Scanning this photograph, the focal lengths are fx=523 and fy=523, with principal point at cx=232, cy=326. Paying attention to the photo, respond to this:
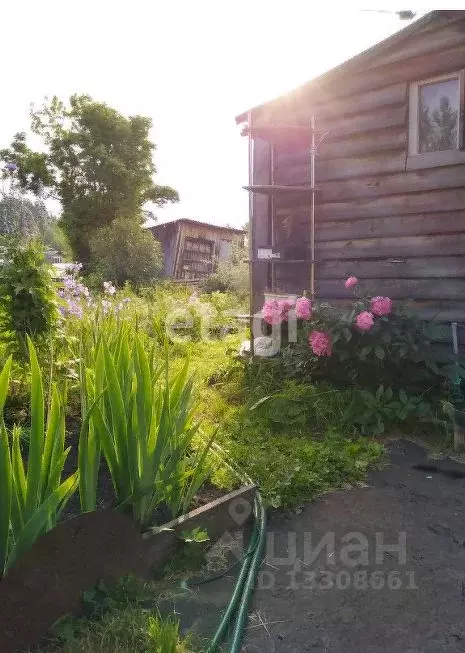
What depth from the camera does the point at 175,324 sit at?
9148 millimetres

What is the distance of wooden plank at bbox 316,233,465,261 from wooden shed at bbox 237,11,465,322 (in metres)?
0.01

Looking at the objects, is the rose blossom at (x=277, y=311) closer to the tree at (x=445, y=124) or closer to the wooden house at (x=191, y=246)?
the tree at (x=445, y=124)

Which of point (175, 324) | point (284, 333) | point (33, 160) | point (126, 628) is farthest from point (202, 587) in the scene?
point (33, 160)

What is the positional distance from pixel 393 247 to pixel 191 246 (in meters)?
20.0

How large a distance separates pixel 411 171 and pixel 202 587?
4.54 meters

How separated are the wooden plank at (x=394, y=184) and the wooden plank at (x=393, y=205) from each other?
6cm

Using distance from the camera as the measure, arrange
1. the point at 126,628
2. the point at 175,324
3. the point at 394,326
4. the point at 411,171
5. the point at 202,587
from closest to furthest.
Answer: the point at 126,628, the point at 202,587, the point at 394,326, the point at 411,171, the point at 175,324

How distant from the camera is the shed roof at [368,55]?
498 centimetres

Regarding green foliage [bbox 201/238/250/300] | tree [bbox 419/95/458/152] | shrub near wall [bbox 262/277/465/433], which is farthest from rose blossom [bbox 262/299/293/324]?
green foliage [bbox 201/238/250/300]

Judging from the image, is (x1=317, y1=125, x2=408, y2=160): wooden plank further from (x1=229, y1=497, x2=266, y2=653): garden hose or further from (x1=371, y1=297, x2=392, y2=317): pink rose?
(x1=229, y1=497, x2=266, y2=653): garden hose

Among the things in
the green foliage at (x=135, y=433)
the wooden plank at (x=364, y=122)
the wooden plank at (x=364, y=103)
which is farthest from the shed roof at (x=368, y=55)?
the green foliage at (x=135, y=433)

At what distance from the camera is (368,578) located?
7.88 feet

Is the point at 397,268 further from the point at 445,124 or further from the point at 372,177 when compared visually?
the point at 445,124

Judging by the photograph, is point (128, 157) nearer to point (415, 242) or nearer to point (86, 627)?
point (415, 242)
